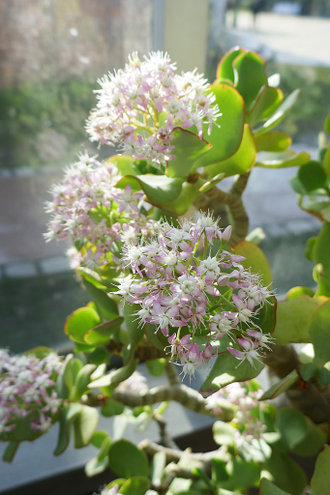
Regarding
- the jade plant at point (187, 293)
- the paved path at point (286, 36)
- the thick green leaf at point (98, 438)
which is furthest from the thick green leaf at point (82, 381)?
the paved path at point (286, 36)

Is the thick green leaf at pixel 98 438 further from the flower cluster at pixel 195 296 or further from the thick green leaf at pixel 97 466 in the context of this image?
the flower cluster at pixel 195 296

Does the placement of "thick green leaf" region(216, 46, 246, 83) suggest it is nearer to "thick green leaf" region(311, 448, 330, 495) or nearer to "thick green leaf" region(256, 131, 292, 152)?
"thick green leaf" region(256, 131, 292, 152)

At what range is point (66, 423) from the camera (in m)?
0.65

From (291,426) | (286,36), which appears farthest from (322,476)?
(286,36)

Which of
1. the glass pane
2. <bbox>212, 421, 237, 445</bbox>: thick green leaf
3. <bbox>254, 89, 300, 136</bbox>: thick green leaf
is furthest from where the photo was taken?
the glass pane

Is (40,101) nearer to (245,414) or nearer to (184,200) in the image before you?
(184,200)

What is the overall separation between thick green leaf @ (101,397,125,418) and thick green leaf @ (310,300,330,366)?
1.12 ft

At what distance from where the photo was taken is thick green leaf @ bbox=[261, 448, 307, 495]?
631 millimetres

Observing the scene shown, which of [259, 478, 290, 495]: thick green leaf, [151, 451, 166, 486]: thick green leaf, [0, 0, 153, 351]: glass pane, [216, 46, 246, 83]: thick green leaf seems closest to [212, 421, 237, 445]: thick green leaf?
Answer: [151, 451, 166, 486]: thick green leaf

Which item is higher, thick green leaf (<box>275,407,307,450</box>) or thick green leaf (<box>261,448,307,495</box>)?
thick green leaf (<box>275,407,307,450</box>)

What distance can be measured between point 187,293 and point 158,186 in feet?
0.45

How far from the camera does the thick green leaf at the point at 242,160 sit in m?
0.56

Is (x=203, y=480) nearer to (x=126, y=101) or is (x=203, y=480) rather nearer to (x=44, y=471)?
(x=44, y=471)

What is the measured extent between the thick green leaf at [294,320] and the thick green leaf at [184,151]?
0.20 m
